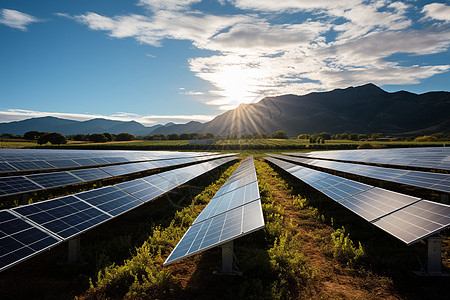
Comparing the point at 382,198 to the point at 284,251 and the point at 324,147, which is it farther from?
the point at 324,147

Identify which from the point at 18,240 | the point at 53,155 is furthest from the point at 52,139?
the point at 18,240

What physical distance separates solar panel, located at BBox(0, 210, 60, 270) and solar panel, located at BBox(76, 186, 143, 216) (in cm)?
212

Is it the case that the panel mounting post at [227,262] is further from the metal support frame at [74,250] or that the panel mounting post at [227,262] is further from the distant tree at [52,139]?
the distant tree at [52,139]

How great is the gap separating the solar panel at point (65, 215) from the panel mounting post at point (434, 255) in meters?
8.44

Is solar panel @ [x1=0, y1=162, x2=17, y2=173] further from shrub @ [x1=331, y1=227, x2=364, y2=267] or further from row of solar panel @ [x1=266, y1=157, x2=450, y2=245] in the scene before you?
row of solar panel @ [x1=266, y1=157, x2=450, y2=245]

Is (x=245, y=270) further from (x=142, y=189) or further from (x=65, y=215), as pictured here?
(x=142, y=189)

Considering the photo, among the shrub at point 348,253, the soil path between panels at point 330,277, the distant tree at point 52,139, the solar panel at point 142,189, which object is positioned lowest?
the soil path between panels at point 330,277

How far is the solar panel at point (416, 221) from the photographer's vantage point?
5.27 metres

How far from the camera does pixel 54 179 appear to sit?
36.4 ft

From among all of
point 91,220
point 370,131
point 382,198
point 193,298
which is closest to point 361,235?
point 382,198

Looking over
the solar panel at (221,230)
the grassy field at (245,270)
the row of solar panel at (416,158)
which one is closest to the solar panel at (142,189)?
the grassy field at (245,270)

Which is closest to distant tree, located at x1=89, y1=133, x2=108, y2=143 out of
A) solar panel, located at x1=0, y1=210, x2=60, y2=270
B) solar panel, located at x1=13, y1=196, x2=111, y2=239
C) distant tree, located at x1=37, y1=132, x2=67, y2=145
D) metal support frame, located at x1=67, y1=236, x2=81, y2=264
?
distant tree, located at x1=37, y1=132, x2=67, y2=145

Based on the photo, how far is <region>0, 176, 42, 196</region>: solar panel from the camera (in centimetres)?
868

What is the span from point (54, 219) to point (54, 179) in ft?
21.2
